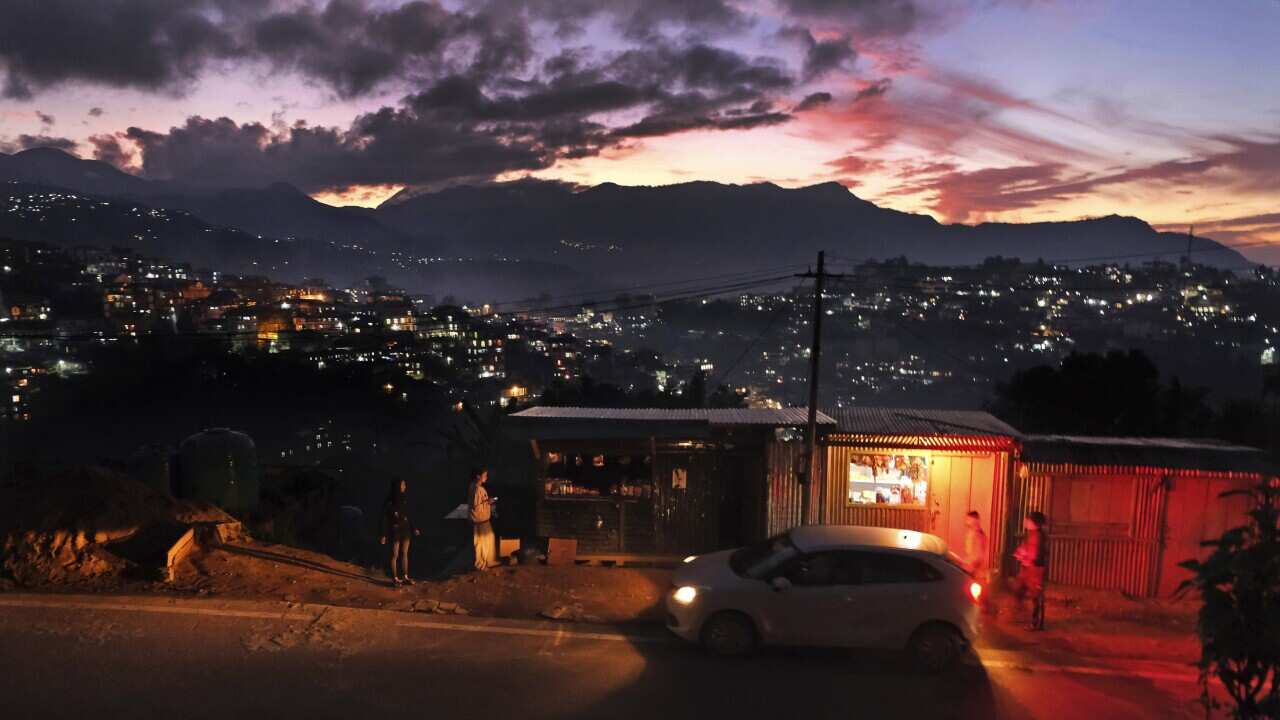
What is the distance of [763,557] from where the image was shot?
8.56m

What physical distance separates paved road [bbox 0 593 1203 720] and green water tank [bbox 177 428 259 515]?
6.65 m

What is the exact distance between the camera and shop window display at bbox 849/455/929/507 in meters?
11.9

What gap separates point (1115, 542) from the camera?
1139 cm

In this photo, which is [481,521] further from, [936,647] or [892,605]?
[936,647]

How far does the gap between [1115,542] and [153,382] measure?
47504mm

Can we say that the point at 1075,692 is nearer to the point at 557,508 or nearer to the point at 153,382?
the point at 557,508

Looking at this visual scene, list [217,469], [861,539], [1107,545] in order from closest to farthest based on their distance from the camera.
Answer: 1. [861,539]
2. [1107,545]
3. [217,469]

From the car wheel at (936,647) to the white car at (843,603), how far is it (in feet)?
0.04

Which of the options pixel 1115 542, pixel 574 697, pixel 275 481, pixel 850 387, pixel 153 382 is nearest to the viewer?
pixel 574 697

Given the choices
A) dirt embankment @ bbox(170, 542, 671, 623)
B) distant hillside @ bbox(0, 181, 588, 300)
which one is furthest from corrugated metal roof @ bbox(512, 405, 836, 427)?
distant hillside @ bbox(0, 181, 588, 300)

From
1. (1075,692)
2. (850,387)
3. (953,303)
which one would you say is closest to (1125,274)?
(953,303)

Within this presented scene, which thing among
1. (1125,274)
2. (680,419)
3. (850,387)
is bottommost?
(850,387)

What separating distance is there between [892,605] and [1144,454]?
601 centimetres

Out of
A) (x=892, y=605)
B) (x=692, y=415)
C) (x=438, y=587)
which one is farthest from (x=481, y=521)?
(x=892, y=605)
